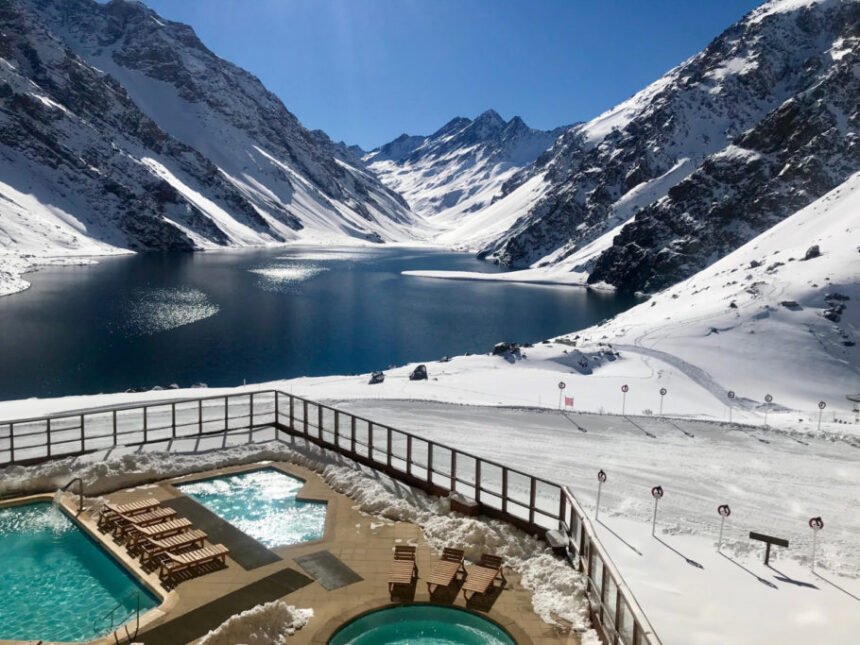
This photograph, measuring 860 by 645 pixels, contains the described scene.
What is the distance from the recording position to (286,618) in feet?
46.1

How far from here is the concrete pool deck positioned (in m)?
14.1

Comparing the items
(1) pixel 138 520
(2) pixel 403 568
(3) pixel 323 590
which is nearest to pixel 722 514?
(2) pixel 403 568

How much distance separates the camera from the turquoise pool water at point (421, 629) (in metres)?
14.2

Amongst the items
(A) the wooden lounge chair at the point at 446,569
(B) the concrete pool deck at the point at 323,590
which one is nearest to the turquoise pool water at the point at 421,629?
(B) the concrete pool deck at the point at 323,590

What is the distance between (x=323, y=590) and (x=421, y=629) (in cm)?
245

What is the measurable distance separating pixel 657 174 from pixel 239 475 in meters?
173

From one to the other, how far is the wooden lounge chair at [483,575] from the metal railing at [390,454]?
5.81ft

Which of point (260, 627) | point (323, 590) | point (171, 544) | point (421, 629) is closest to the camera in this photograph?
point (260, 627)

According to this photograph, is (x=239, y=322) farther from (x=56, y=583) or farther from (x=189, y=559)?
(x=189, y=559)

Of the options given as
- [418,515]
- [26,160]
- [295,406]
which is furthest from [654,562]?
[26,160]

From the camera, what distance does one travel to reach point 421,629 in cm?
1459

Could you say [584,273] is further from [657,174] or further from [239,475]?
[239,475]

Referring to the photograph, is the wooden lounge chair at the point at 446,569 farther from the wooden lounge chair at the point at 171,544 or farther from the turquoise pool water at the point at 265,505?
the wooden lounge chair at the point at 171,544

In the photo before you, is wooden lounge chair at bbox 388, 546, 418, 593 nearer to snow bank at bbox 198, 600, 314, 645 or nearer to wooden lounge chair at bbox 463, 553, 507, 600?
wooden lounge chair at bbox 463, 553, 507, 600
